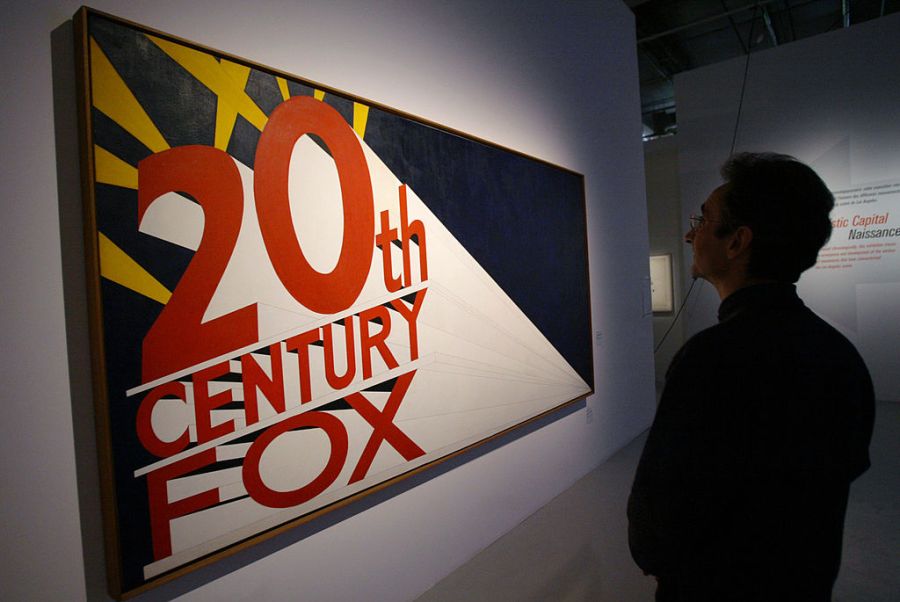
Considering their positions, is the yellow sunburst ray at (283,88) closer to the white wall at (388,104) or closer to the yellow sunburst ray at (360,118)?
the white wall at (388,104)

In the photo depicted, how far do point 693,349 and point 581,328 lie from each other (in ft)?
6.43

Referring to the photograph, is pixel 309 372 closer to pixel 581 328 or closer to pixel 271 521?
pixel 271 521

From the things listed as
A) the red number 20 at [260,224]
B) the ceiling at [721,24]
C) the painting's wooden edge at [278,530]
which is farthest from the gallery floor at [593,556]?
the ceiling at [721,24]

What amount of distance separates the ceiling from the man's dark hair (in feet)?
15.8

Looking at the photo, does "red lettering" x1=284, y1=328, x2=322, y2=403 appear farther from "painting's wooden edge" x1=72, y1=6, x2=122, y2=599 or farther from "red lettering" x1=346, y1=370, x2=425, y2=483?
"painting's wooden edge" x1=72, y1=6, x2=122, y2=599

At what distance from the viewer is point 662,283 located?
6020 millimetres

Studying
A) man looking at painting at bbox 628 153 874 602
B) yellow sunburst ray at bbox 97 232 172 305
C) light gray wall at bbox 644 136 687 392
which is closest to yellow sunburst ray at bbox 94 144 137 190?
yellow sunburst ray at bbox 97 232 172 305

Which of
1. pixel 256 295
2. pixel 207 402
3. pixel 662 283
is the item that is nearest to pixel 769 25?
pixel 662 283

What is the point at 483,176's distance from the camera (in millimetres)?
2125

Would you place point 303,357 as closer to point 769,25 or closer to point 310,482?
point 310,482

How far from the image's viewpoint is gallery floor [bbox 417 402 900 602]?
6.11 feet

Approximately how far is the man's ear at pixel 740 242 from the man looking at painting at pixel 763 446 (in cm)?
4

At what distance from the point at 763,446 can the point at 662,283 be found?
5.61 meters

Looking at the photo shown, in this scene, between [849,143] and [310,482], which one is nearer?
[310,482]
